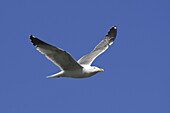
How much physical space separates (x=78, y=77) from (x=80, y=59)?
2579mm

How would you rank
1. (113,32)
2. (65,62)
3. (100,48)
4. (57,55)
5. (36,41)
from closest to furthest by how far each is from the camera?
(36,41)
(57,55)
(65,62)
(100,48)
(113,32)

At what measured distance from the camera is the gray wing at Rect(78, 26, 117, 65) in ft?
53.1

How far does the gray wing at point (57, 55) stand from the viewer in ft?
43.0

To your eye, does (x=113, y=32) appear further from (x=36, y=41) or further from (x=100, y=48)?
(x=36, y=41)

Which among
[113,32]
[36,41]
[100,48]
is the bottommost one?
[36,41]

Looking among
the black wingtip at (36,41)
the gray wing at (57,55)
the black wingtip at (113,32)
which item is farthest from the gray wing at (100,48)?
the black wingtip at (36,41)

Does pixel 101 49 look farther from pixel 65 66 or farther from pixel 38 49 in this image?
pixel 38 49

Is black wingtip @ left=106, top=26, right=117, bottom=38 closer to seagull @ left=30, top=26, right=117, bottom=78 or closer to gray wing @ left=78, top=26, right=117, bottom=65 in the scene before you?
gray wing @ left=78, top=26, right=117, bottom=65

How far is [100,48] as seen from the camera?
17.6m

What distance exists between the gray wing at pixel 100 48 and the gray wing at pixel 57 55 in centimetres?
197

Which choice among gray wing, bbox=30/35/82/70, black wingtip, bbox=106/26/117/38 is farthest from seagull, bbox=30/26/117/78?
black wingtip, bbox=106/26/117/38

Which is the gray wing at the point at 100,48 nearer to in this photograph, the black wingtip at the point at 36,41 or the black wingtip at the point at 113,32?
the black wingtip at the point at 113,32

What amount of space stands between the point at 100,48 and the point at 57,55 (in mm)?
4522

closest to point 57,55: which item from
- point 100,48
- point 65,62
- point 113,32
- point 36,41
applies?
point 65,62
